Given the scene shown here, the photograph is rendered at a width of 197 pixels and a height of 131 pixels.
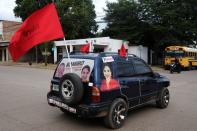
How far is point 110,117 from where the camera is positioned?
6504mm

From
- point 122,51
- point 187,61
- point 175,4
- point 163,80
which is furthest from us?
point 175,4

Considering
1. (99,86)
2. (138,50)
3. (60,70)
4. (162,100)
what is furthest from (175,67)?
(99,86)

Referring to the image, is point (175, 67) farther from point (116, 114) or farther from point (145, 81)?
point (116, 114)

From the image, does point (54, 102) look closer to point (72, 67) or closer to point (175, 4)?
point (72, 67)

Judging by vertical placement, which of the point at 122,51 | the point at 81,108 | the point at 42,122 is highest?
the point at 122,51

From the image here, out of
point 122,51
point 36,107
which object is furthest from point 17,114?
point 122,51

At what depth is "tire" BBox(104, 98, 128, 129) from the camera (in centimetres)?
652

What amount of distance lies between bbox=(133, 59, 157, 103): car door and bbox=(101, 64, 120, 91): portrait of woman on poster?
1.21 m

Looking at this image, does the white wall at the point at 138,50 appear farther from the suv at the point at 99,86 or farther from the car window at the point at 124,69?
the suv at the point at 99,86

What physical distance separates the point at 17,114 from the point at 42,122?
3.77ft

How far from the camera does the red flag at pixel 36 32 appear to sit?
6.85 meters

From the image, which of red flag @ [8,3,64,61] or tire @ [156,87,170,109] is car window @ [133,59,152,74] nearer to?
tire @ [156,87,170,109]

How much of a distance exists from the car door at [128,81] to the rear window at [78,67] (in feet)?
2.67

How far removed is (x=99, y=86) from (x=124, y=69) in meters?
1.19
